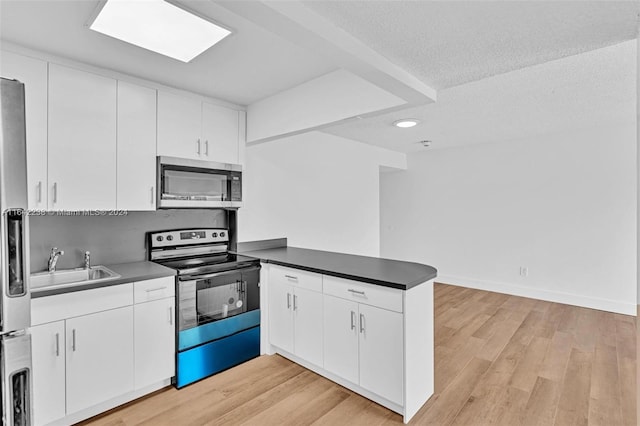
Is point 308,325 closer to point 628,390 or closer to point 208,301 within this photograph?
point 208,301

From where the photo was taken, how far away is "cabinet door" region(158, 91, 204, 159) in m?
2.61

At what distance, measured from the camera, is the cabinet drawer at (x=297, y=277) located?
100 inches

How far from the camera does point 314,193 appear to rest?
13.6 ft

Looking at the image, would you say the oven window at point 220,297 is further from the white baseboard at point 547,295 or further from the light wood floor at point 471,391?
the white baseboard at point 547,295

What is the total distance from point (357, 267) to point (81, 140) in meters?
2.14

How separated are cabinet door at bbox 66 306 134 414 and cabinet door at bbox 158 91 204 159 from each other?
4.16ft

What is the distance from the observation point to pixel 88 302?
2.04 metres

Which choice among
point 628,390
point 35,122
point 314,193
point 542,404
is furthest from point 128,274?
point 628,390

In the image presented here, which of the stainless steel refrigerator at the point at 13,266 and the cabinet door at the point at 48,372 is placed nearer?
the stainless steel refrigerator at the point at 13,266

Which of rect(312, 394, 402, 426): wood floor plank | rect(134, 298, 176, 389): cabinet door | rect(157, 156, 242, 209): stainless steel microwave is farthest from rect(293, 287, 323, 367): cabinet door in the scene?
rect(157, 156, 242, 209): stainless steel microwave

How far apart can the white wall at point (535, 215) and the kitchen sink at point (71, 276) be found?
503cm

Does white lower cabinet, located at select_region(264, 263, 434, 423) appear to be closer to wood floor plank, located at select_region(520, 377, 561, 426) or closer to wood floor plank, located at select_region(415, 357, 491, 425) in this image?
wood floor plank, located at select_region(415, 357, 491, 425)

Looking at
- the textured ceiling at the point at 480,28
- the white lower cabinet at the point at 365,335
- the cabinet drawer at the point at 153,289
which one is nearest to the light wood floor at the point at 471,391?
the white lower cabinet at the point at 365,335

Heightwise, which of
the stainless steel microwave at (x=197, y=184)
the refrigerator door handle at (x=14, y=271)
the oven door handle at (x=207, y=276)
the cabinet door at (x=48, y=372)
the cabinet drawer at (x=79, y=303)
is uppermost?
the stainless steel microwave at (x=197, y=184)
